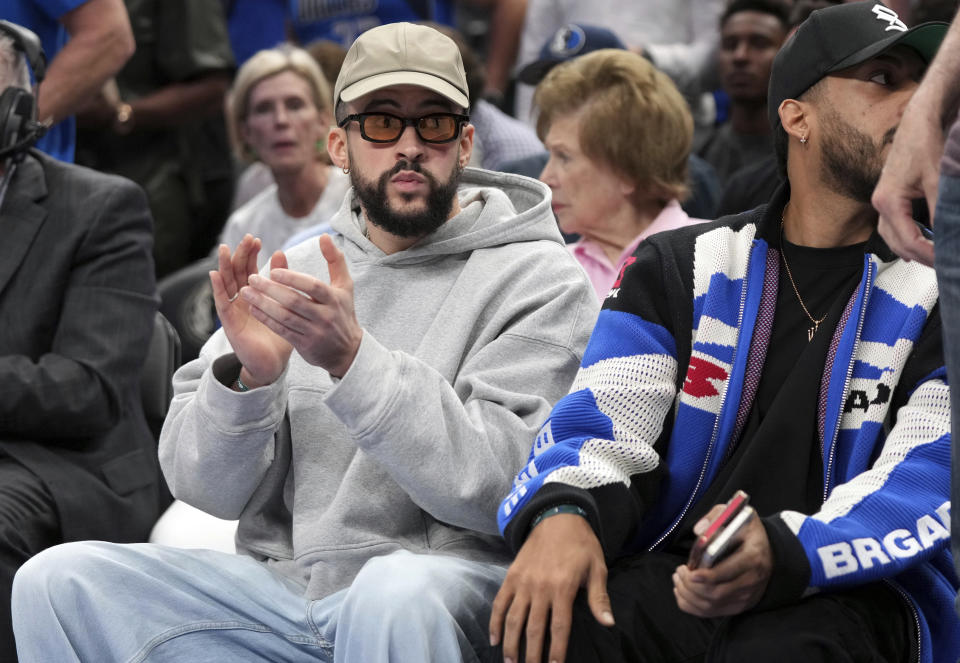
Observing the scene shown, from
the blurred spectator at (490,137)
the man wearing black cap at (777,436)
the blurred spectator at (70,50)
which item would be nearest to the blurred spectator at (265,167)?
the blurred spectator at (490,137)

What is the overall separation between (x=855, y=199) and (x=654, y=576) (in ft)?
2.61

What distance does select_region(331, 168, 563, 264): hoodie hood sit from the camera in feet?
9.44

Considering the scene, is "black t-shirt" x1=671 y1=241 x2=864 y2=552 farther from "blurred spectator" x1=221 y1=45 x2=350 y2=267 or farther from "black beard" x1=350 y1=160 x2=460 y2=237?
"blurred spectator" x1=221 y1=45 x2=350 y2=267

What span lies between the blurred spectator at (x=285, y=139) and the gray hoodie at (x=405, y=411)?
2328 millimetres

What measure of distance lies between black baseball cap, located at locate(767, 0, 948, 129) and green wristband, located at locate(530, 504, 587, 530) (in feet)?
3.05

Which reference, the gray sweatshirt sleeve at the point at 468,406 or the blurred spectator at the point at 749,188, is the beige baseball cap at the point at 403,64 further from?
the blurred spectator at the point at 749,188

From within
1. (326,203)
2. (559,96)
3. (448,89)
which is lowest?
(326,203)

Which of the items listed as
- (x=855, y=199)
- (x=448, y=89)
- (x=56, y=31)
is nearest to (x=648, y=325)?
(x=855, y=199)

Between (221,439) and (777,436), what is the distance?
40.2 inches

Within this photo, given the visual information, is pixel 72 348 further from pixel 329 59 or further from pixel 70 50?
pixel 329 59

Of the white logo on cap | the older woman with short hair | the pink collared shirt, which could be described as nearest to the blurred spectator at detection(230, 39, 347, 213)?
the older woman with short hair

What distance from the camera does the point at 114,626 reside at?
2477 millimetres

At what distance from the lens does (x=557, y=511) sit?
7.53ft

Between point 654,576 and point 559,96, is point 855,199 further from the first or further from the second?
point 559,96
